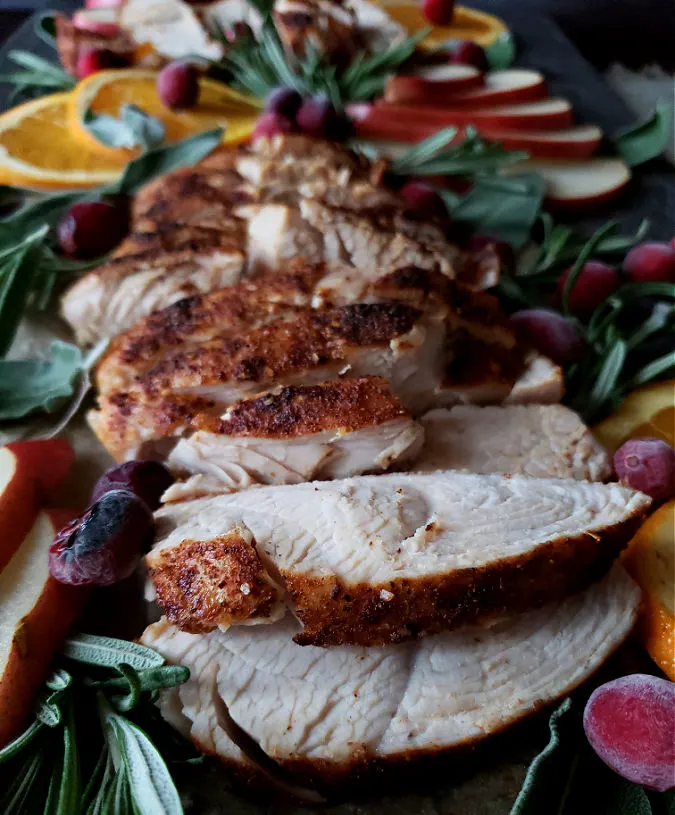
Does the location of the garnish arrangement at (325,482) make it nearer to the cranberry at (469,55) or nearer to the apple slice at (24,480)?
the apple slice at (24,480)

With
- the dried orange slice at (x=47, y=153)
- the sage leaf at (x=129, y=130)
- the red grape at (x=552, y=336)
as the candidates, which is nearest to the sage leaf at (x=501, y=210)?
the red grape at (x=552, y=336)

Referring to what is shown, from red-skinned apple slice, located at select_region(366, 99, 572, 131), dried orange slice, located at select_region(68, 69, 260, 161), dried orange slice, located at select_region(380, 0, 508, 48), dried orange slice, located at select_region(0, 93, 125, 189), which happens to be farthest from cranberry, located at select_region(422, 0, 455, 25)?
dried orange slice, located at select_region(0, 93, 125, 189)

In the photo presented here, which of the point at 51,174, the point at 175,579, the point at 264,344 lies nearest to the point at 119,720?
the point at 175,579

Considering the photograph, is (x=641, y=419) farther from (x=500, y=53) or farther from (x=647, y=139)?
(x=500, y=53)

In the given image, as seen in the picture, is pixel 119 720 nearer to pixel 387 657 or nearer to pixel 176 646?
pixel 176 646

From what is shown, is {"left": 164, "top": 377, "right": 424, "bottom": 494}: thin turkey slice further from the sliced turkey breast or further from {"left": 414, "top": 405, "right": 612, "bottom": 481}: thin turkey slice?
the sliced turkey breast

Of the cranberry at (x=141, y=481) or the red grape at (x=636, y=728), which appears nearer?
the red grape at (x=636, y=728)
